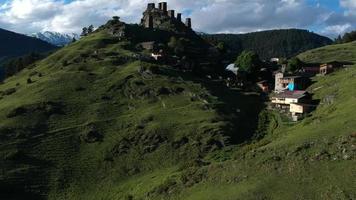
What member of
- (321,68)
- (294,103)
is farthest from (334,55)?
(294,103)

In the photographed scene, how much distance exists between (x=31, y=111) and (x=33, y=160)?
18770mm

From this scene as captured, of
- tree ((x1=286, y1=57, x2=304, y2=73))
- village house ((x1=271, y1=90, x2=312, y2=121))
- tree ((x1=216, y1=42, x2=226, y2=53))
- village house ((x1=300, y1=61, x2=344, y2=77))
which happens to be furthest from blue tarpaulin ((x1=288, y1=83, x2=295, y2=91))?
tree ((x1=216, y1=42, x2=226, y2=53))

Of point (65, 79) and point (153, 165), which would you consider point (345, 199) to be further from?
point (65, 79)

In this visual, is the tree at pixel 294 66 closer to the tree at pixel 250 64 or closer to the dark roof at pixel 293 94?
the tree at pixel 250 64

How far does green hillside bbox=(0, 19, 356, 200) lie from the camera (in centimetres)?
6619

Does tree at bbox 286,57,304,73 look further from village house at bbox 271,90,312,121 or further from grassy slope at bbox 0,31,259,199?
village house at bbox 271,90,312,121

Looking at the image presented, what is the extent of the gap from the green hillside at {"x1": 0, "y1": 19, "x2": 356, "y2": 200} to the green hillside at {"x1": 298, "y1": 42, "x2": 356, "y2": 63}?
46.0m

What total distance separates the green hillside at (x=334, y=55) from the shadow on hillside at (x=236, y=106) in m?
47.7

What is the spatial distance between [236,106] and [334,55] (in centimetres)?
7592

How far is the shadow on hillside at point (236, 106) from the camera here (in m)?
97.6

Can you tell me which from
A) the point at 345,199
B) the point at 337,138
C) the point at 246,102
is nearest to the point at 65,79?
the point at 246,102

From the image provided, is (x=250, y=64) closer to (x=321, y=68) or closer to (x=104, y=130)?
(x=321, y=68)

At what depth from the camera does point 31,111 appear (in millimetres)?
110125

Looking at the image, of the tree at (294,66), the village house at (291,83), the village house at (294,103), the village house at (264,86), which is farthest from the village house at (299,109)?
the tree at (294,66)
